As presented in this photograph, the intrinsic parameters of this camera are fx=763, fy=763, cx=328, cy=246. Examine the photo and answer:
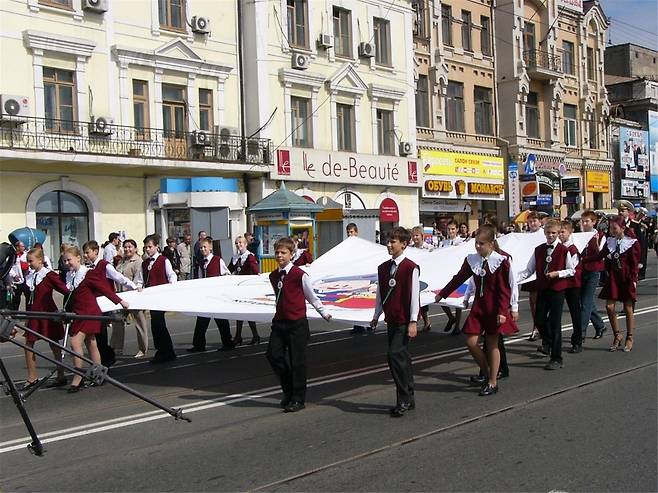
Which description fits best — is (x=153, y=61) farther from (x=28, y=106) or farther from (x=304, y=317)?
(x=304, y=317)

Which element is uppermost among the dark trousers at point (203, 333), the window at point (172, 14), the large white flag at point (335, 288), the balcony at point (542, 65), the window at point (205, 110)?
the balcony at point (542, 65)

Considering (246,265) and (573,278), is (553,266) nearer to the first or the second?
(573,278)

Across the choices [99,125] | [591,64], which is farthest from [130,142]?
[591,64]

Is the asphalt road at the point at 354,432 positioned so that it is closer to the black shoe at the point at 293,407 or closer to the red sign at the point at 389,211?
the black shoe at the point at 293,407

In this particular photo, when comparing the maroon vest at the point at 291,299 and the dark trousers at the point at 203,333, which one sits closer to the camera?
the maroon vest at the point at 291,299

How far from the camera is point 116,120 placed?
2469cm

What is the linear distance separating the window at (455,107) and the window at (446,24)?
6.76 feet

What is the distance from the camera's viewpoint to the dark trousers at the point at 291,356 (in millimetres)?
7816

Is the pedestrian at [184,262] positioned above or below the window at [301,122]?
below

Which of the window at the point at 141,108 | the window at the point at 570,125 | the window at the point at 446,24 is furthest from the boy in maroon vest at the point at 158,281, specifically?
the window at the point at 570,125

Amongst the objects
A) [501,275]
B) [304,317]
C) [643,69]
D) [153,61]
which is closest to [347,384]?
[304,317]

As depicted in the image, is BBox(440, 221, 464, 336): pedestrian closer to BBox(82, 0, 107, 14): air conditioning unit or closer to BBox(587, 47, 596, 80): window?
BBox(82, 0, 107, 14): air conditioning unit

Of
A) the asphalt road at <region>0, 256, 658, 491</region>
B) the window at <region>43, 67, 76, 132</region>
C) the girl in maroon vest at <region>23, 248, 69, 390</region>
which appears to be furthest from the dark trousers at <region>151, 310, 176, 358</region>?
the window at <region>43, 67, 76, 132</region>

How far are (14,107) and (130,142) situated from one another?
161 inches
